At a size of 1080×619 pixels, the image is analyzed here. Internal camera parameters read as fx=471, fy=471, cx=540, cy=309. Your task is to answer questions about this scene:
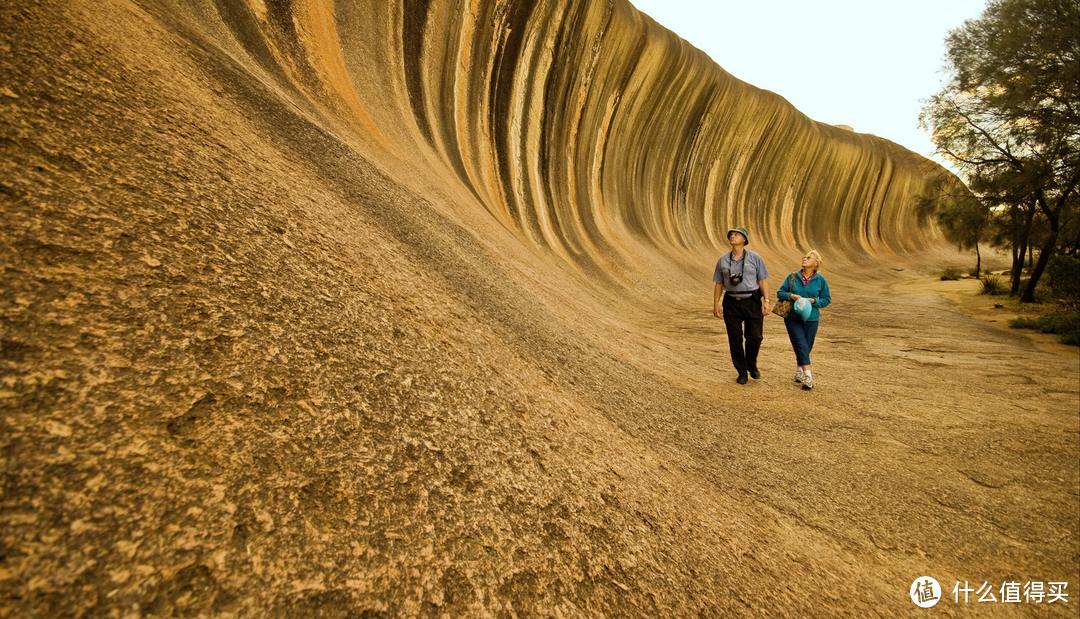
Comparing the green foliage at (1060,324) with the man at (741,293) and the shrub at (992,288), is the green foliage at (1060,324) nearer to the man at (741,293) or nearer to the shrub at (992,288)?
the shrub at (992,288)

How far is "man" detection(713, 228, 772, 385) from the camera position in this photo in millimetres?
3820

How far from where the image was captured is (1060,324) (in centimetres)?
768

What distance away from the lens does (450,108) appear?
6.66 m

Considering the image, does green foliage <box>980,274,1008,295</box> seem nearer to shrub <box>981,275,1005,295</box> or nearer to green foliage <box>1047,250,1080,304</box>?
shrub <box>981,275,1005,295</box>

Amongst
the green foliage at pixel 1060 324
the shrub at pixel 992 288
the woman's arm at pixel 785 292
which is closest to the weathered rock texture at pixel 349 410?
the woman's arm at pixel 785 292

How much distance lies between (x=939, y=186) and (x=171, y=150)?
65.6 ft

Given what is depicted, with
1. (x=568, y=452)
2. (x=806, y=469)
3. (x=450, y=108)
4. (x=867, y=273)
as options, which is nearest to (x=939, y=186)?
(x=867, y=273)

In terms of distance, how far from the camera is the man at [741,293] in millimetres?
3820

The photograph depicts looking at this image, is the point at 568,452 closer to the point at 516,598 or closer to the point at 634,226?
the point at 516,598

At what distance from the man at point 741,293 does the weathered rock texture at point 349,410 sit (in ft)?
1.30

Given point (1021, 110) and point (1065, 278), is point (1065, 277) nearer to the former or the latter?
point (1065, 278)

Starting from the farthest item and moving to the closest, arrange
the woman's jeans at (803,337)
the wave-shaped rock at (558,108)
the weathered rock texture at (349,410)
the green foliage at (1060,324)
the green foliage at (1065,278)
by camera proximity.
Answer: the green foliage at (1065,278)
the green foliage at (1060,324)
the wave-shaped rock at (558,108)
the woman's jeans at (803,337)
the weathered rock texture at (349,410)

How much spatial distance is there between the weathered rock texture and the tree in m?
8.82

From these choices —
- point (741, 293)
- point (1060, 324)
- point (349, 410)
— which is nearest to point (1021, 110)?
point (1060, 324)
